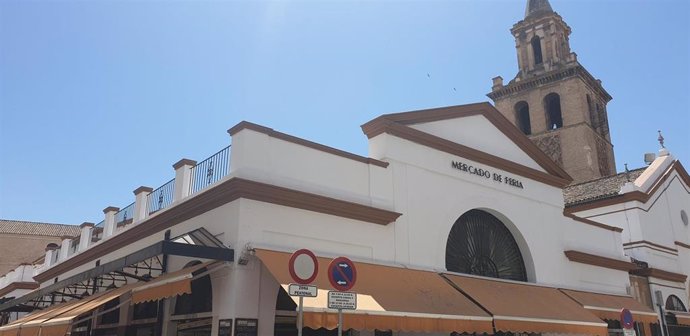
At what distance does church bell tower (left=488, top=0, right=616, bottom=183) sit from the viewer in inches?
1436

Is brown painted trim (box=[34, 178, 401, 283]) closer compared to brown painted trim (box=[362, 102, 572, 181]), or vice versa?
brown painted trim (box=[34, 178, 401, 283])

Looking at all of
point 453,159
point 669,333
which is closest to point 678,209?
point 669,333

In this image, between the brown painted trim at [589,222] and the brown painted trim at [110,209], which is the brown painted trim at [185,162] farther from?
the brown painted trim at [589,222]

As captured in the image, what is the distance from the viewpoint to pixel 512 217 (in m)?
15.5

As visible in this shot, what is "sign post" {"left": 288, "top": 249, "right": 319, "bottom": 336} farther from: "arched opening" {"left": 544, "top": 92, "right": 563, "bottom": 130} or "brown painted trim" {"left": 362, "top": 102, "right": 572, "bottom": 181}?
"arched opening" {"left": 544, "top": 92, "right": 563, "bottom": 130}

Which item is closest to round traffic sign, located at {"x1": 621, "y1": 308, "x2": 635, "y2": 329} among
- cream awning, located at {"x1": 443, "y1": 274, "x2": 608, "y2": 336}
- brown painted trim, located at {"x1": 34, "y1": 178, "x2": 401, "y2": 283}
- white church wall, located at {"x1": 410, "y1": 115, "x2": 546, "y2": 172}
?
cream awning, located at {"x1": 443, "y1": 274, "x2": 608, "y2": 336}

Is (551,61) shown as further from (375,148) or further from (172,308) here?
(172,308)

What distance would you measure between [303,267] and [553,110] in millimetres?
35490

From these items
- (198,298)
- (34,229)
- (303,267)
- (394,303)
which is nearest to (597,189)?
(394,303)

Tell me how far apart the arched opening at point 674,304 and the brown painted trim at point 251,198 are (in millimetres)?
14468

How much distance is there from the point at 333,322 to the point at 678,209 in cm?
2084

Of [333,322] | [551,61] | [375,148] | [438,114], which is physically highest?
[551,61]

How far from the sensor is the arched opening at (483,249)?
14078 millimetres

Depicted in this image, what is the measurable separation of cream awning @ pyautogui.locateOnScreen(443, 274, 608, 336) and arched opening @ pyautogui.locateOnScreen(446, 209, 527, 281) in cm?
66
